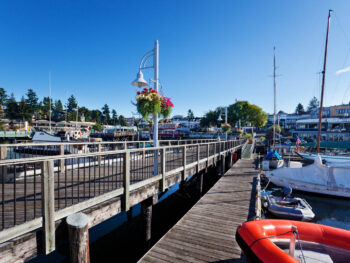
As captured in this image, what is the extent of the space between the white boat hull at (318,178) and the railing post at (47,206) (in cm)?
1393

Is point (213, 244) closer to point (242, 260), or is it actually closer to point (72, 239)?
point (242, 260)

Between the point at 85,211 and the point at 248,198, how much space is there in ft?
20.9

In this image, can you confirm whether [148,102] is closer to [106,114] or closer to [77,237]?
[77,237]

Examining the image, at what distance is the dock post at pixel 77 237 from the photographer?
281 centimetres

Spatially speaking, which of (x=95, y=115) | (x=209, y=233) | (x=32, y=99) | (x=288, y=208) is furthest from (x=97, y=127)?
(x=209, y=233)

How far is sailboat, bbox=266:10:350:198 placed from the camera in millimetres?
11359

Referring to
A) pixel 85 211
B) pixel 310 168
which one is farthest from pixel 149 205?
pixel 310 168

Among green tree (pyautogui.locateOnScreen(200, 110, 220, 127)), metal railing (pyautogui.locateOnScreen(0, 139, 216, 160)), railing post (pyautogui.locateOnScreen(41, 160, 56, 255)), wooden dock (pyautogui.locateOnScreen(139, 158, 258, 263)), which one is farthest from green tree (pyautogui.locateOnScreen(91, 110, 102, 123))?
railing post (pyautogui.locateOnScreen(41, 160, 56, 255))

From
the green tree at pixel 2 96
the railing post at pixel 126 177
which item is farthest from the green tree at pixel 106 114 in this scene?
the railing post at pixel 126 177

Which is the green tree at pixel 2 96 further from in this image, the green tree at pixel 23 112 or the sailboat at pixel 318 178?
the sailboat at pixel 318 178

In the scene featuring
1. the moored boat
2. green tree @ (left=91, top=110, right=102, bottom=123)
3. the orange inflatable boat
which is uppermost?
green tree @ (left=91, top=110, right=102, bottom=123)

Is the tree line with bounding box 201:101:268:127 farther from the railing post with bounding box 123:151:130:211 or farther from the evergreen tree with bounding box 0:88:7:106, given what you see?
the evergreen tree with bounding box 0:88:7:106

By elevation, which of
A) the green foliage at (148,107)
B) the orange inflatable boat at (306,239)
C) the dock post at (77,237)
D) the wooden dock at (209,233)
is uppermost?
the green foliage at (148,107)

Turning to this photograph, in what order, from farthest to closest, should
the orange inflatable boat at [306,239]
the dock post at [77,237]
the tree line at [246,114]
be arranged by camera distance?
the tree line at [246,114] → the orange inflatable boat at [306,239] → the dock post at [77,237]
